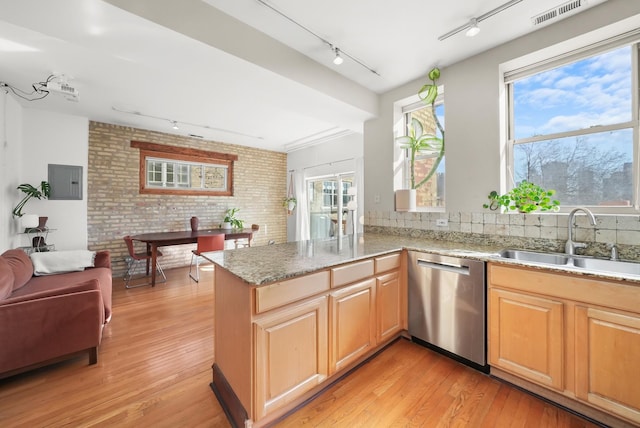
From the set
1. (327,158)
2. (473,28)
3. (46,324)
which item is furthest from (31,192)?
(473,28)

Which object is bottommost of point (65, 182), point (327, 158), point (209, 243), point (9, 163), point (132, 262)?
point (132, 262)

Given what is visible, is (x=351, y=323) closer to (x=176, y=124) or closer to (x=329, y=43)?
(x=329, y=43)

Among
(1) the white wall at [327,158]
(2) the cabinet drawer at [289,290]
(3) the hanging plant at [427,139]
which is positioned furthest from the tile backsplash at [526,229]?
(1) the white wall at [327,158]

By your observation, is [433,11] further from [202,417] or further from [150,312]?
[150,312]

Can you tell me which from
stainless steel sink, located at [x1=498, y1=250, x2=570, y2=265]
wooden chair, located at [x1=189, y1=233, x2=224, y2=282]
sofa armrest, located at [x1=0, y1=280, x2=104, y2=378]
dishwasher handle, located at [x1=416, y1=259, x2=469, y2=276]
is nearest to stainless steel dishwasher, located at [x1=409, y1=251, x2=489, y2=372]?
dishwasher handle, located at [x1=416, y1=259, x2=469, y2=276]

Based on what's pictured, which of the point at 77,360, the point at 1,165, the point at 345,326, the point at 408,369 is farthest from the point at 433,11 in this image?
the point at 1,165

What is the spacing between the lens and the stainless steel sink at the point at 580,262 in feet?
5.29

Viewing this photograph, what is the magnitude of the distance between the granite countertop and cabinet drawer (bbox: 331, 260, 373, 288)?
6cm

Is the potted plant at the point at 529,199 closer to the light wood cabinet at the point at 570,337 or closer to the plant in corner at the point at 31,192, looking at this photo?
the light wood cabinet at the point at 570,337

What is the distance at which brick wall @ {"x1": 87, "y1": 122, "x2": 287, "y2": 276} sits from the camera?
423 centimetres

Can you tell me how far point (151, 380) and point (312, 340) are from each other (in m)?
1.29

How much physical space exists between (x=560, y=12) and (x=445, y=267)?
6.99ft

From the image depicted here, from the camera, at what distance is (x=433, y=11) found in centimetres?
192

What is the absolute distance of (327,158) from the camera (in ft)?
17.9
